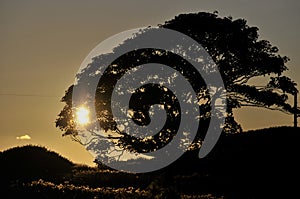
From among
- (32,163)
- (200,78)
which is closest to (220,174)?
(200,78)

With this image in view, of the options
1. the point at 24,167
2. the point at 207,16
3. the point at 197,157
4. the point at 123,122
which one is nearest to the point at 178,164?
the point at 197,157

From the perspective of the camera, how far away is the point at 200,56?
1937 inches

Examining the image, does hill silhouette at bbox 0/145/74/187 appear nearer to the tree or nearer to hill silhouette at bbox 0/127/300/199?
hill silhouette at bbox 0/127/300/199

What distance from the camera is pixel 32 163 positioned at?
2532 inches

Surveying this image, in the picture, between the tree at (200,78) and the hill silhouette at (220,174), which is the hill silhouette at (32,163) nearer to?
the hill silhouette at (220,174)

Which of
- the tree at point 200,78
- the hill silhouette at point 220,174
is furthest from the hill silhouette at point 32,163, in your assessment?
the tree at point 200,78

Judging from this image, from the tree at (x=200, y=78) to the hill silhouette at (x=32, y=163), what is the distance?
1235cm

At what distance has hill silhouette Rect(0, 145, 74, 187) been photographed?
59.6m

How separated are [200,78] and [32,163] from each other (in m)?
24.3

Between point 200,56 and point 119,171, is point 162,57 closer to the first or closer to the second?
point 200,56

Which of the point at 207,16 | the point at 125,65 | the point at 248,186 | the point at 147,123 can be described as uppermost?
the point at 207,16

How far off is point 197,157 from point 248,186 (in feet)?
31.0

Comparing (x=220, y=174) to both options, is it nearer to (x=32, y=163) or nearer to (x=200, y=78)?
(x=200, y=78)

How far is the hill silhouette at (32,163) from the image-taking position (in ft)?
196
